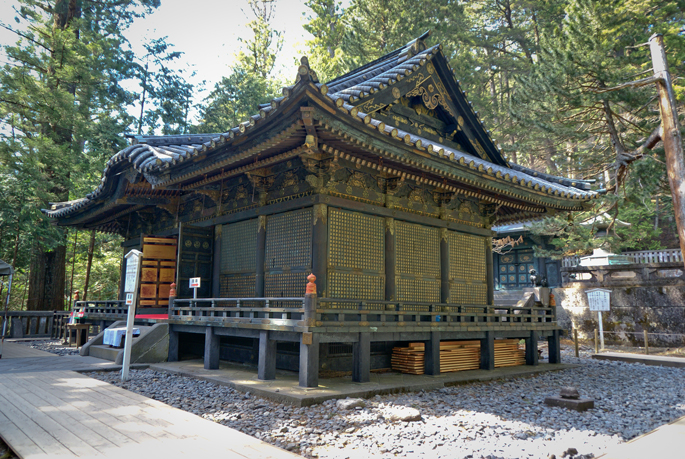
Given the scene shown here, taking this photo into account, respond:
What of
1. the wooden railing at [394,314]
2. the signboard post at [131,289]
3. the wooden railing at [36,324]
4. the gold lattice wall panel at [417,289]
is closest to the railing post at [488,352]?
the wooden railing at [394,314]

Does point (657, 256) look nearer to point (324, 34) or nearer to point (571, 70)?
point (571, 70)

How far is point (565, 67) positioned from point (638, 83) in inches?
105

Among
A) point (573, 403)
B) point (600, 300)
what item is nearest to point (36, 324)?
point (573, 403)

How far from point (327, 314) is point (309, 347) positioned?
2051mm

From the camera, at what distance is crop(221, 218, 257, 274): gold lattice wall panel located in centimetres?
1162

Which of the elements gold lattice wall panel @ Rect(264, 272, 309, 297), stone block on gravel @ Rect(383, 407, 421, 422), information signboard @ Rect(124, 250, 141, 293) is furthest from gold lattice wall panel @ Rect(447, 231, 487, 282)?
information signboard @ Rect(124, 250, 141, 293)

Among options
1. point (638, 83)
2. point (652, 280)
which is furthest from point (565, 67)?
point (652, 280)

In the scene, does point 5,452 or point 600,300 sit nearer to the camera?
point 5,452

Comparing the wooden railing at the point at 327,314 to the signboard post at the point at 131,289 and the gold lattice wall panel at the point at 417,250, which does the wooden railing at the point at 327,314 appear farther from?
the signboard post at the point at 131,289

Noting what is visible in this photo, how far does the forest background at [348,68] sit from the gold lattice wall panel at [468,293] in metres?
5.84

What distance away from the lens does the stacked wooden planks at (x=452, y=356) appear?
34.1 feet

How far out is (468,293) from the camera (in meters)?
13.2

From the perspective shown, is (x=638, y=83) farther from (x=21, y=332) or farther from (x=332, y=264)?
(x=21, y=332)

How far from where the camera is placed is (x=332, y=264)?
983 centimetres
